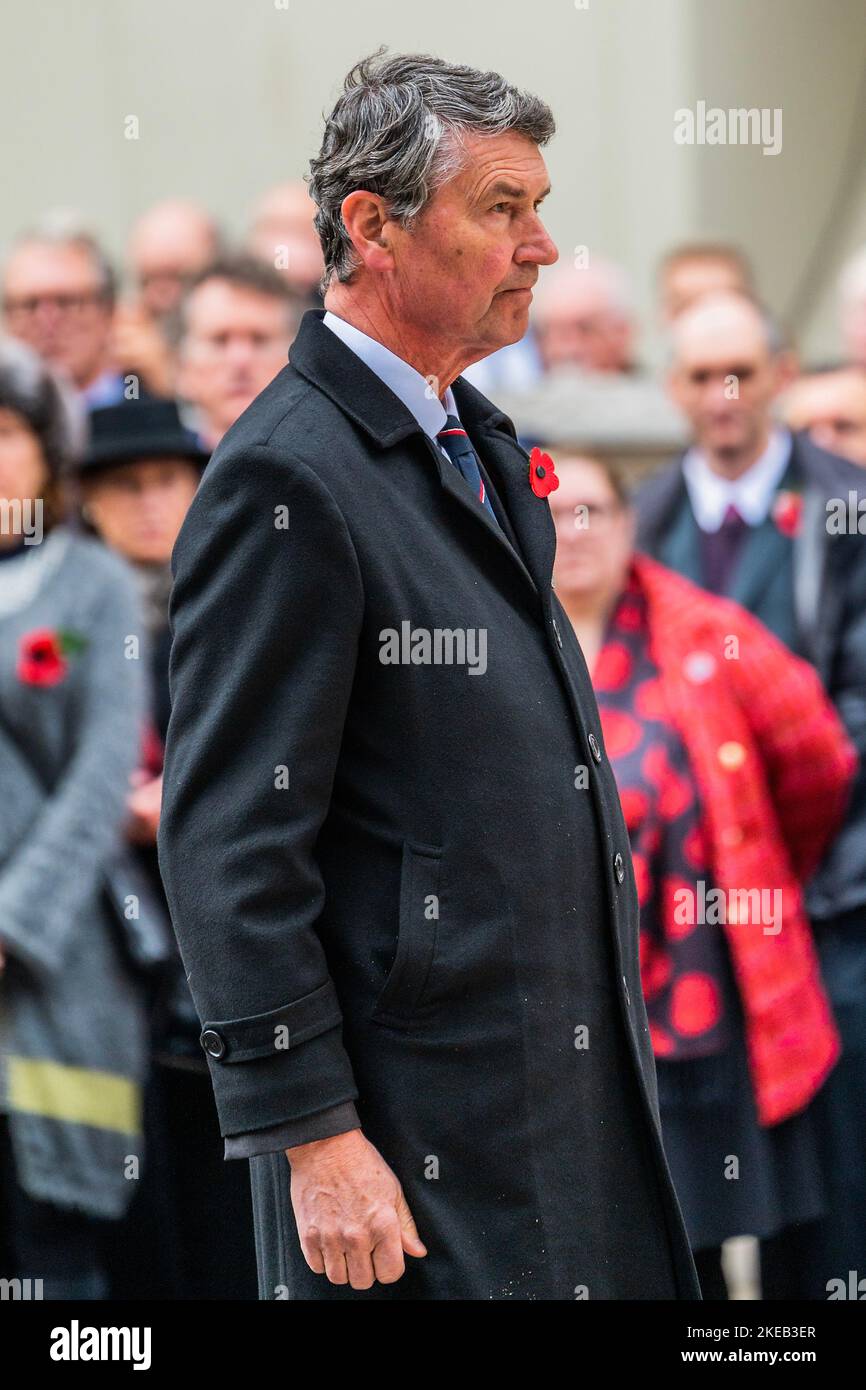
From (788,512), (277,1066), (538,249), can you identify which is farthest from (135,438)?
(277,1066)

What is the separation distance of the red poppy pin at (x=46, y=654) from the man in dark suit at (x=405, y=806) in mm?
1572

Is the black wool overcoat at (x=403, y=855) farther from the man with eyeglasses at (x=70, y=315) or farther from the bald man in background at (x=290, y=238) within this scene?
the man with eyeglasses at (x=70, y=315)

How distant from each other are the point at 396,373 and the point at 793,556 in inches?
67.4

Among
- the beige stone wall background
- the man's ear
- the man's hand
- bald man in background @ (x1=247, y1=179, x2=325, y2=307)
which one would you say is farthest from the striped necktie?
the beige stone wall background

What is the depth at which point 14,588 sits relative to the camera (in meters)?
3.48

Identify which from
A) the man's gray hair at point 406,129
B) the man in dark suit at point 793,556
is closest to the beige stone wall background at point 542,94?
the man in dark suit at point 793,556

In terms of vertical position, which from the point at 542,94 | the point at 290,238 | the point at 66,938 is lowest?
the point at 66,938

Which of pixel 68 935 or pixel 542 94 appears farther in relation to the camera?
pixel 542 94

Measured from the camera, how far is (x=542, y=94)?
16.4ft

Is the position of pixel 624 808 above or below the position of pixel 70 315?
below

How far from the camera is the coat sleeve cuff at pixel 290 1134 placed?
1773 millimetres

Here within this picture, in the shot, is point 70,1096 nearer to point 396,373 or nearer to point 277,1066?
point 277,1066
